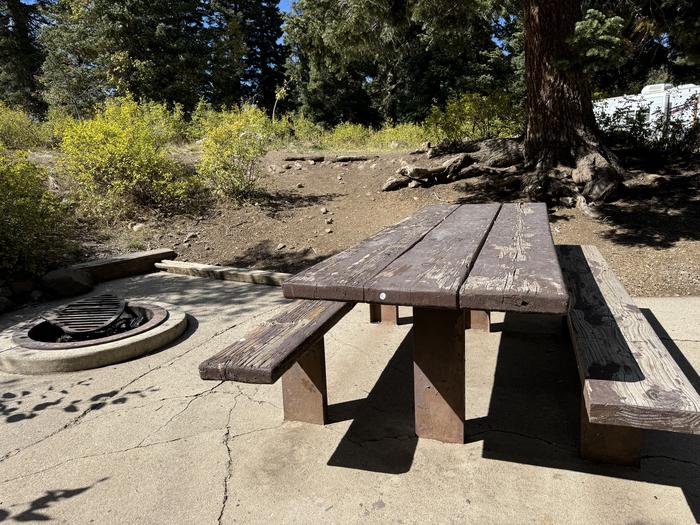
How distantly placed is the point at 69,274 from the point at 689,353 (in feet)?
17.5

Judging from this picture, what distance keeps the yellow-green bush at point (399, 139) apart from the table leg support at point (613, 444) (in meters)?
9.69

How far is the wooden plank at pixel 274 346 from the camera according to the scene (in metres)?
1.71

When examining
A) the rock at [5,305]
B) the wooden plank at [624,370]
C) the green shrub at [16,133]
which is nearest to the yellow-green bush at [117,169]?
the rock at [5,305]

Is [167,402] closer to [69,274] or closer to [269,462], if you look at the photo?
[269,462]

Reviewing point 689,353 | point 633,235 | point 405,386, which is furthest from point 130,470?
point 633,235

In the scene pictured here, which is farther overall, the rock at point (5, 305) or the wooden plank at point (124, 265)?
the wooden plank at point (124, 265)

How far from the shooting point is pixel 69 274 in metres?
4.85

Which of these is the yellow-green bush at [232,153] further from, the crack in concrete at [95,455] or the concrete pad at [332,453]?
the crack in concrete at [95,455]

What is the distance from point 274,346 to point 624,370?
1314mm

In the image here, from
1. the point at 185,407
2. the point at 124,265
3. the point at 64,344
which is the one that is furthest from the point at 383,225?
the point at 185,407

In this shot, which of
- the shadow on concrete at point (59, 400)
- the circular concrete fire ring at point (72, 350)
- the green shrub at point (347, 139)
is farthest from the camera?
the green shrub at point (347, 139)

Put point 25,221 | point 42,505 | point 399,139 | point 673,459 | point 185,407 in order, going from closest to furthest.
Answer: point 42,505 < point 673,459 < point 185,407 < point 25,221 < point 399,139

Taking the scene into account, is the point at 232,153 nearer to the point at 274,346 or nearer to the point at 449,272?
the point at 274,346

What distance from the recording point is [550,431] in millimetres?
2262
